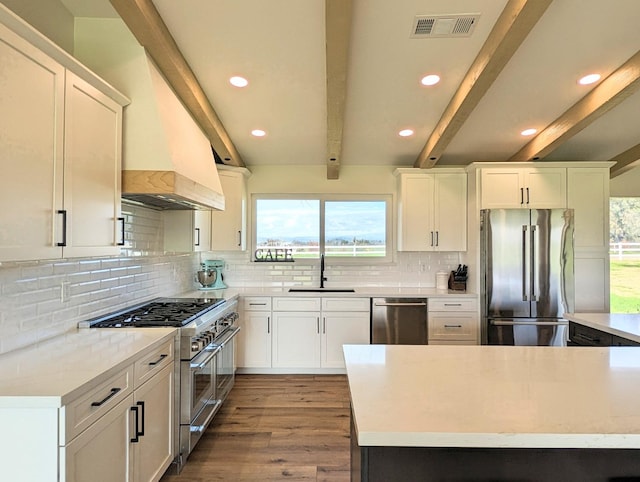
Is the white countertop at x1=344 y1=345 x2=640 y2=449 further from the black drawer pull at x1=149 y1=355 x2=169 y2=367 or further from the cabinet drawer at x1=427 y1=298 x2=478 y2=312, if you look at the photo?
the cabinet drawer at x1=427 y1=298 x2=478 y2=312

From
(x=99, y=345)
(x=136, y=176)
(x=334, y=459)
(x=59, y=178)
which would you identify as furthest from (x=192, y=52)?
(x=334, y=459)

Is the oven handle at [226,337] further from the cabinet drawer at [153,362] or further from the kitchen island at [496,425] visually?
the kitchen island at [496,425]

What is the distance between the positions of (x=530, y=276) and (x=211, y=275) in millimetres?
3417

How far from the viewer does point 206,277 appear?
4.33 meters

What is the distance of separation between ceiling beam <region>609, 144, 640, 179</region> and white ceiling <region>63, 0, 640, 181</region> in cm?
8

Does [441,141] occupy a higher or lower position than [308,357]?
higher

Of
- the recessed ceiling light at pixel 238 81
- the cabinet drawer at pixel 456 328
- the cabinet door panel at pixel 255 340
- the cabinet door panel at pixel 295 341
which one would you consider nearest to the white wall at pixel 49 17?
the recessed ceiling light at pixel 238 81

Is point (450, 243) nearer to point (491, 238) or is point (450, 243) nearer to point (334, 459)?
point (491, 238)

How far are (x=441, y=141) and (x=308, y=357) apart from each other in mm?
2624

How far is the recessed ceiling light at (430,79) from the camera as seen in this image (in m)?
2.97

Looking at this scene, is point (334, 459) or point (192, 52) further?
point (192, 52)

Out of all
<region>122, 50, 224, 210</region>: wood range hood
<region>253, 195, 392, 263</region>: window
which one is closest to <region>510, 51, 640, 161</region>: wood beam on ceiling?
<region>253, 195, 392, 263</region>: window

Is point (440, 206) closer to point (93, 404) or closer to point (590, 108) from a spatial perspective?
point (590, 108)

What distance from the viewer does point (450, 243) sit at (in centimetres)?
441
